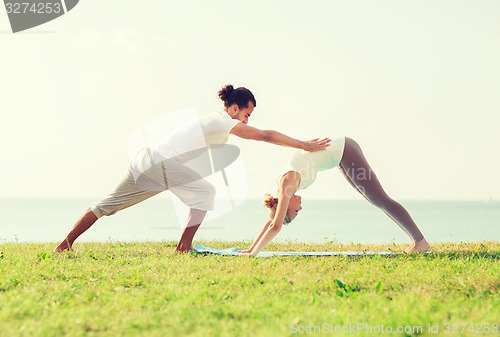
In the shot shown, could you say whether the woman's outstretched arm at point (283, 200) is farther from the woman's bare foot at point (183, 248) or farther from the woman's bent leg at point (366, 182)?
the woman's bare foot at point (183, 248)

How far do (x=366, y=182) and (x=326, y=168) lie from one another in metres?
0.55

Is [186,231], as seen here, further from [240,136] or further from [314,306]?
[314,306]

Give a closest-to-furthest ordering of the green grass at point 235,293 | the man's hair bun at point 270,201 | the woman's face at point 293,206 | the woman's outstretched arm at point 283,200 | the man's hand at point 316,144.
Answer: the green grass at point 235,293 → the woman's outstretched arm at point 283,200 → the man's hand at point 316,144 → the man's hair bun at point 270,201 → the woman's face at point 293,206

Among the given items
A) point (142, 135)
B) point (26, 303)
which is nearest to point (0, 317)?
point (26, 303)

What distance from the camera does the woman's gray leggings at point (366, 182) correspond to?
5.64 meters

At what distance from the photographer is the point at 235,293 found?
3648 millimetres

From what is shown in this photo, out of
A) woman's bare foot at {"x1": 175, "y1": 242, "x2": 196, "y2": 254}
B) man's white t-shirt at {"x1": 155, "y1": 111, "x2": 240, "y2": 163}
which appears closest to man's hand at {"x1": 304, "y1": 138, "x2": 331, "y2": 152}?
man's white t-shirt at {"x1": 155, "y1": 111, "x2": 240, "y2": 163}

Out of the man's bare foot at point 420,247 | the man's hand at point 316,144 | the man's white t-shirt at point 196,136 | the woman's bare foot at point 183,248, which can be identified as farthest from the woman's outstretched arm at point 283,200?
the man's bare foot at point 420,247

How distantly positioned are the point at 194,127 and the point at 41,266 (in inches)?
91.7

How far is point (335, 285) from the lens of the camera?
12.7 ft

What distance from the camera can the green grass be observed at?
2809mm

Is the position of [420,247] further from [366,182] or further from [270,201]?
[270,201]

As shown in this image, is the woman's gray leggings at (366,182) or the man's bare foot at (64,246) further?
the man's bare foot at (64,246)

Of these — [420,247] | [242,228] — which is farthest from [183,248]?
[242,228]
